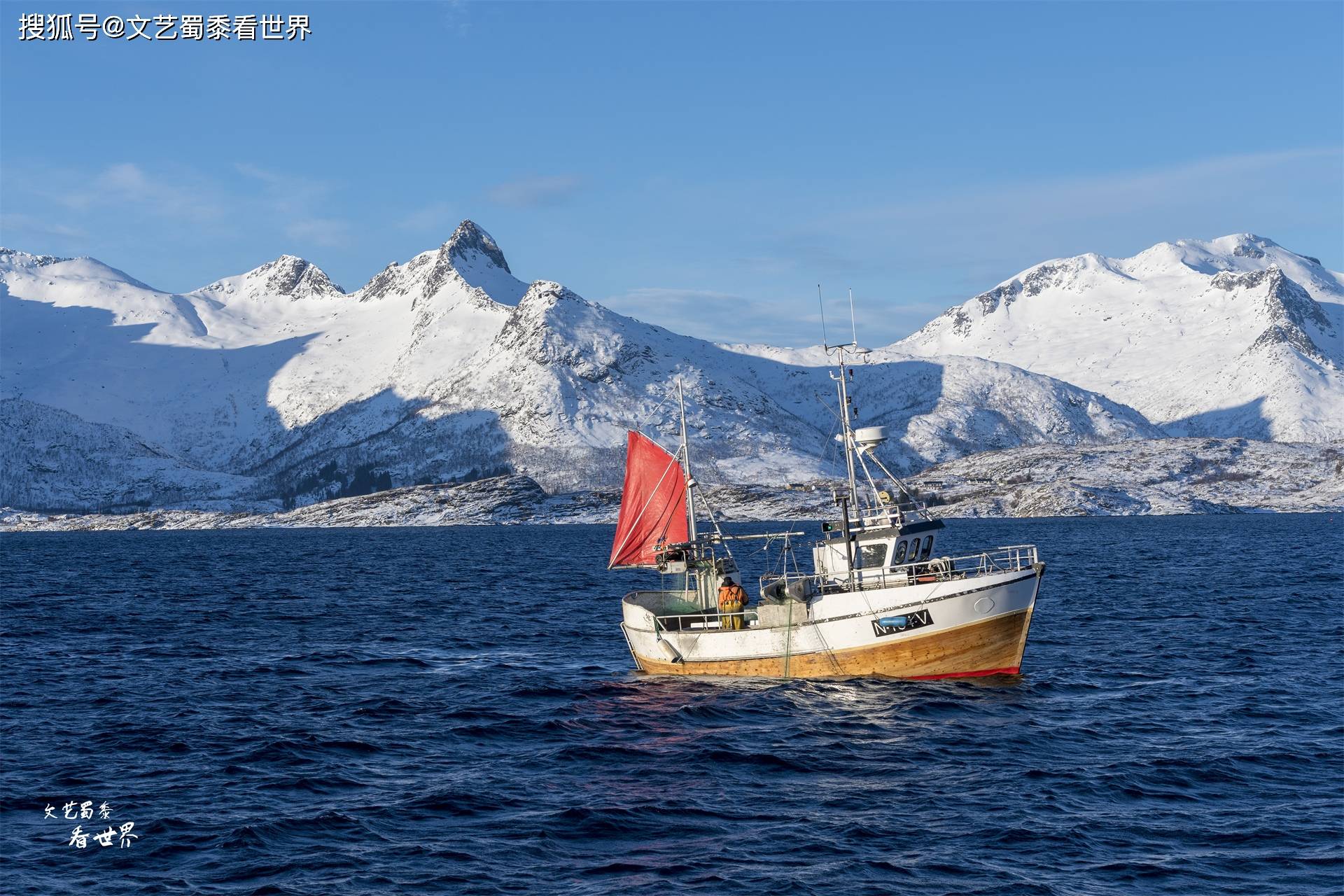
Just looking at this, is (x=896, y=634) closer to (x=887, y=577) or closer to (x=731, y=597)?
(x=887, y=577)

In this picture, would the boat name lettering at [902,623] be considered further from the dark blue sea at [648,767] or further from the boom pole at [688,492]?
the boom pole at [688,492]

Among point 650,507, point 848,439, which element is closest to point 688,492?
point 650,507

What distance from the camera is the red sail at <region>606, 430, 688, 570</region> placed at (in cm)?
5462

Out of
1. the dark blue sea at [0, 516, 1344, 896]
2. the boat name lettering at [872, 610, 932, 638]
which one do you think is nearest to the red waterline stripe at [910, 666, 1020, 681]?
the dark blue sea at [0, 516, 1344, 896]

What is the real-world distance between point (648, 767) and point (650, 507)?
19.8 m

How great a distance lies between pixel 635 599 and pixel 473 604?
35341 millimetres

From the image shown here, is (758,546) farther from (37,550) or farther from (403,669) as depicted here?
(403,669)

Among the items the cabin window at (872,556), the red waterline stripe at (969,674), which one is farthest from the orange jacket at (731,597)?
the red waterline stripe at (969,674)

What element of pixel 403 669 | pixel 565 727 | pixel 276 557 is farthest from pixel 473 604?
pixel 276 557

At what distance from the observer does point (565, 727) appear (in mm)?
42094

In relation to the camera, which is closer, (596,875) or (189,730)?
(596,875)

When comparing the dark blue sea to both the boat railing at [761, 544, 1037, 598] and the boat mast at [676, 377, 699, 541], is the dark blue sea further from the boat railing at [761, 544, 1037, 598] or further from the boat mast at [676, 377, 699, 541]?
the boat mast at [676, 377, 699, 541]

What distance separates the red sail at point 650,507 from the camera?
54.6m

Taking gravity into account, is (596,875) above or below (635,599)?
below
